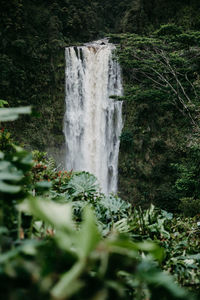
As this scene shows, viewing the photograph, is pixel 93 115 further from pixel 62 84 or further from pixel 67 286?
pixel 67 286

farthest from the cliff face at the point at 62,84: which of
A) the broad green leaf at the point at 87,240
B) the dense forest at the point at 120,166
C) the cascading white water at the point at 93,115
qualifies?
the broad green leaf at the point at 87,240

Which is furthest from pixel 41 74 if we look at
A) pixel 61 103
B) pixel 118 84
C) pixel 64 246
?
pixel 64 246

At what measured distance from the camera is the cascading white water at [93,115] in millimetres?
12484

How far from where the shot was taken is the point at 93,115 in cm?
1279

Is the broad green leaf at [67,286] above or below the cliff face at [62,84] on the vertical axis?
below

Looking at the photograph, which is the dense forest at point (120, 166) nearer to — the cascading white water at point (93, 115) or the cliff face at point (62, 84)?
the cliff face at point (62, 84)

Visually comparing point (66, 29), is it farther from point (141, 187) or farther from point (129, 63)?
point (141, 187)

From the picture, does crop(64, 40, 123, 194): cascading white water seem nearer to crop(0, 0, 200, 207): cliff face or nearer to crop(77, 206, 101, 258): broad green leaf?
crop(0, 0, 200, 207): cliff face

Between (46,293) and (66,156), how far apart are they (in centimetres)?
1279

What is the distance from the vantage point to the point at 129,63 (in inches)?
290

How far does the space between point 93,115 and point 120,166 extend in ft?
11.0

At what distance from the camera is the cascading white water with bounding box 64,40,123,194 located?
12.5 meters

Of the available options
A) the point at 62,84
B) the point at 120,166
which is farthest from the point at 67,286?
the point at 62,84

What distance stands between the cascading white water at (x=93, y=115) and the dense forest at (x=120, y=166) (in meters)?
0.58
